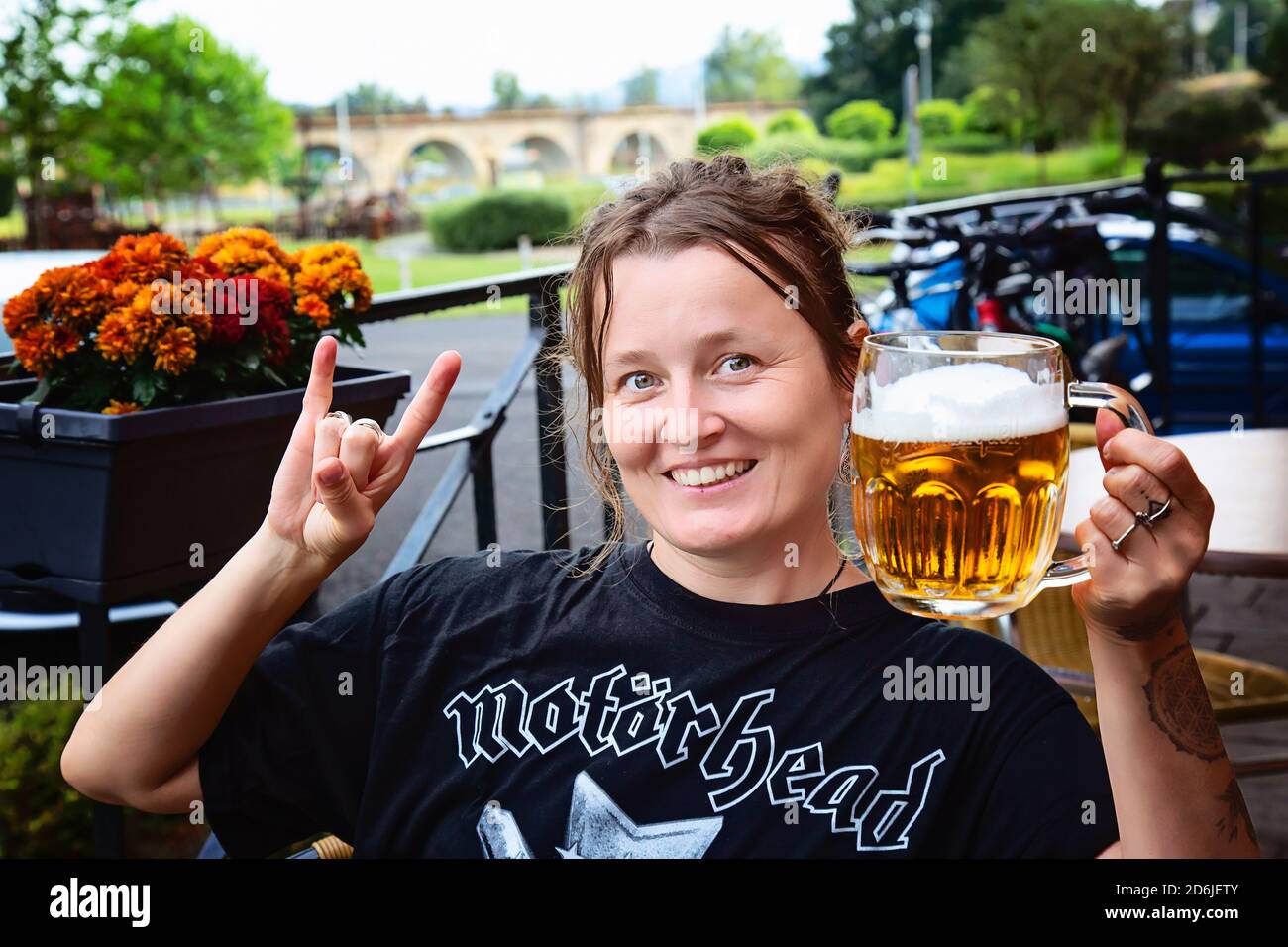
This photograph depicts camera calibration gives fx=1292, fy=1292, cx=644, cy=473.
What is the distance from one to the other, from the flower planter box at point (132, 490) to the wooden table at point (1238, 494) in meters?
1.07

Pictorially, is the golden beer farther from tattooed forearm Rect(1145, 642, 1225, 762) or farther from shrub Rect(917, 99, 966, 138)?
shrub Rect(917, 99, 966, 138)

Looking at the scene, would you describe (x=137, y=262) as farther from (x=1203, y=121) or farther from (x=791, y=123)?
(x=791, y=123)

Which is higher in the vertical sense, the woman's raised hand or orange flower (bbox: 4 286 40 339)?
orange flower (bbox: 4 286 40 339)

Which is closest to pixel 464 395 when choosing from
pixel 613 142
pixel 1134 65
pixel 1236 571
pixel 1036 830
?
pixel 1236 571

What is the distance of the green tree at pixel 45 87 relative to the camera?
529 cm

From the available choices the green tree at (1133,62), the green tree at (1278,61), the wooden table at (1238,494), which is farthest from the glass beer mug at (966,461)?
the green tree at (1278,61)

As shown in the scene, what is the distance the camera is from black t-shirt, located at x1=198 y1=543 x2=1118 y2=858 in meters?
1.06

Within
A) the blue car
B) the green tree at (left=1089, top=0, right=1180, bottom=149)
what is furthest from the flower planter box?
the green tree at (left=1089, top=0, right=1180, bottom=149)

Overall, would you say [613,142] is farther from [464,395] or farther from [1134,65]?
[464,395]

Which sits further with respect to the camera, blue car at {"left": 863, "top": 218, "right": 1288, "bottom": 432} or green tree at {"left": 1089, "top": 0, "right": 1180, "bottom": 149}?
green tree at {"left": 1089, "top": 0, "right": 1180, "bottom": 149}

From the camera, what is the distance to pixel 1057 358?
0.84 meters

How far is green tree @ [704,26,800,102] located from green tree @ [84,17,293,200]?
25.5 ft

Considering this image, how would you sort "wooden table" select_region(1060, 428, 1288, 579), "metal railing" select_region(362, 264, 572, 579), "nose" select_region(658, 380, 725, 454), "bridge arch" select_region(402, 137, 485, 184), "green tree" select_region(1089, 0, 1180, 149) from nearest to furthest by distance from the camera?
"nose" select_region(658, 380, 725, 454) → "wooden table" select_region(1060, 428, 1288, 579) → "metal railing" select_region(362, 264, 572, 579) → "green tree" select_region(1089, 0, 1180, 149) → "bridge arch" select_region(402, 137, 485, 184)

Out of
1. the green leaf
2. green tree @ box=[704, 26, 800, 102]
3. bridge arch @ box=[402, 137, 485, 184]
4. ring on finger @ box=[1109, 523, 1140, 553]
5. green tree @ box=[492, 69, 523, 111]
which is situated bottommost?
ring on finger @ box=[1109, 523, 1140, 553]
